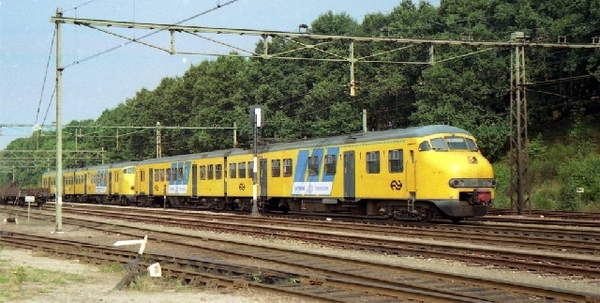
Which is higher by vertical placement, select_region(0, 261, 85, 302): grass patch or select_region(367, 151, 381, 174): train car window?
select_region(367, 151, 381, 174): train car window

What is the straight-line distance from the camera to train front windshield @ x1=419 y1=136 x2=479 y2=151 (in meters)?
24.3

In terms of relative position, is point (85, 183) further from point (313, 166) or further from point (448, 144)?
point (448, 144)

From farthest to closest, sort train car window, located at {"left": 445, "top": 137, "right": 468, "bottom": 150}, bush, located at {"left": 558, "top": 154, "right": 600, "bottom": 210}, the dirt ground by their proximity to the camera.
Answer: bush, located at {"left": 558, "top": 154, "right": 600, "bottom": 210}, train car window, located at {"left": 445, "top": 137, "right": 468, "bottom": 150}, the dirt ground

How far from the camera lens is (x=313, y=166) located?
30.2 m

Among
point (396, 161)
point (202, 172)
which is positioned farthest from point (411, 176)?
point (202, 172)

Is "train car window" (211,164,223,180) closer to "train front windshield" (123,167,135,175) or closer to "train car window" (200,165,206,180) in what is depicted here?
"train car window" (200,165,206,180)

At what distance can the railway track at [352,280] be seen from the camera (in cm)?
1077

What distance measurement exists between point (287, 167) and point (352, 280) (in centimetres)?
1995

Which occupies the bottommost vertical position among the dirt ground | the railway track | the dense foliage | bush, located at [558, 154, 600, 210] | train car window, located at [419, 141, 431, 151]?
the dirt ground

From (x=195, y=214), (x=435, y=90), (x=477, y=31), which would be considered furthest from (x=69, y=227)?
(x=477, y=31)

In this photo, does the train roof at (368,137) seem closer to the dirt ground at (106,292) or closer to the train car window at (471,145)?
the train car window at (471,145)

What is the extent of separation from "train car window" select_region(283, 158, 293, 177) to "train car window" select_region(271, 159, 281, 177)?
0.47m

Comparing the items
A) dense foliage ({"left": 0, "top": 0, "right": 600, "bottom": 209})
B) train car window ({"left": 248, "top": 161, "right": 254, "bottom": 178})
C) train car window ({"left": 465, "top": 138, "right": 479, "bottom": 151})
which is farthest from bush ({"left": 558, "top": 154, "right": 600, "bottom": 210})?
train car window ({"left": 248, "top": 161, "right": 254, "bottom": 178})

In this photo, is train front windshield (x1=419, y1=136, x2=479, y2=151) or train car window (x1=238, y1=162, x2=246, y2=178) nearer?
train front windshield (x1=419, y1=136, x2=479, y2=151)
